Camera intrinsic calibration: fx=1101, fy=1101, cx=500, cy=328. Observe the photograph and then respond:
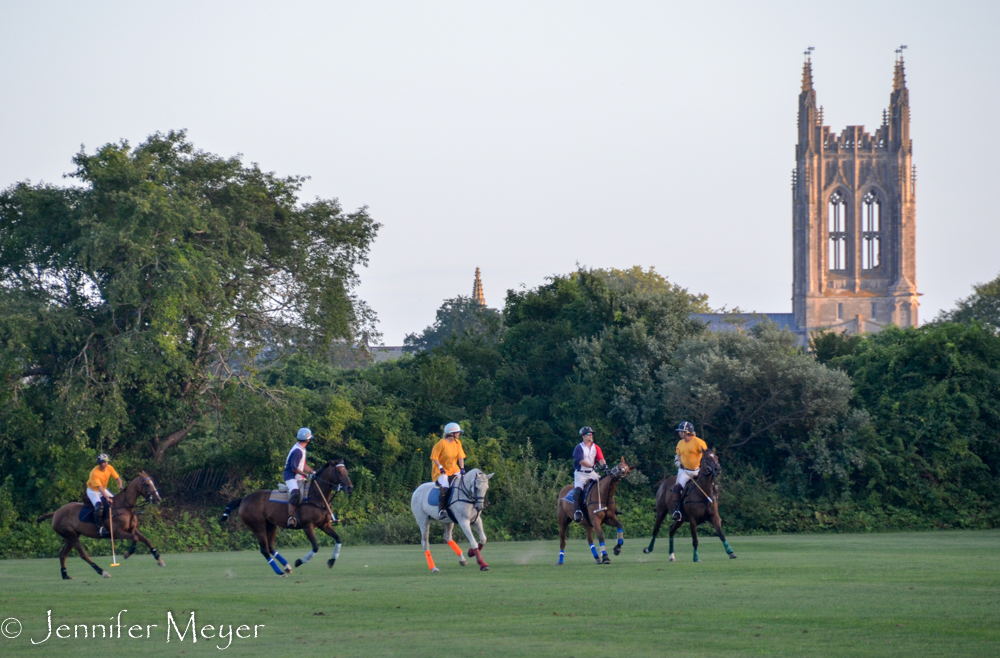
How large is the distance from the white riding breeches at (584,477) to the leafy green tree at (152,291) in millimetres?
15642

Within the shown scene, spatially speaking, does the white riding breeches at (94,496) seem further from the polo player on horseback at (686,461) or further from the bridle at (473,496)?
the polo player on horseback at (686,461)

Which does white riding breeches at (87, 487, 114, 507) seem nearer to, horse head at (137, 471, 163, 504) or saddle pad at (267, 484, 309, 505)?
horse head at (137, 471, 163, 504)

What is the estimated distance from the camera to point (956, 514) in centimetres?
3222

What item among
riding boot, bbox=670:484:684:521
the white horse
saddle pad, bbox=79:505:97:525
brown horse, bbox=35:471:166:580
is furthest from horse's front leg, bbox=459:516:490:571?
saddle pad, bbox=79:505:97:525

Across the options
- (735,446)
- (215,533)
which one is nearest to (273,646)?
(215,533)

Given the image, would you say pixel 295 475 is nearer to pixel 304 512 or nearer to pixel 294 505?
pixel 294 505

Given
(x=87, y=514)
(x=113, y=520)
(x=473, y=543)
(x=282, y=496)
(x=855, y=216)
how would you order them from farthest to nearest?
1. (x=855, y=216)
2. (x=87, y=514)
3. (x=113, y=520)
4. (x=282, y=496)
5. (x=473, y=543)

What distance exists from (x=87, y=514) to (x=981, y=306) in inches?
2896

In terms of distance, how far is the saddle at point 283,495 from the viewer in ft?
58.0

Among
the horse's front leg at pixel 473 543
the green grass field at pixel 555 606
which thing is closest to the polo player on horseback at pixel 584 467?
the green grass field at pixel 555 606

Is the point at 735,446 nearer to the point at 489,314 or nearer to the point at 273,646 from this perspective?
the point at 489,314

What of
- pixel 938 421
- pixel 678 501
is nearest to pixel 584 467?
pixel 678 501

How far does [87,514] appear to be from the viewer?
19.2 metres

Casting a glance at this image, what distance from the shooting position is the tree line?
3044 cm
